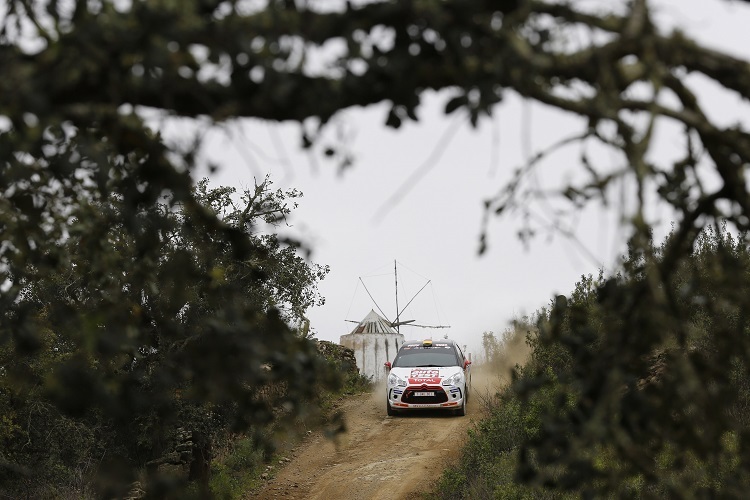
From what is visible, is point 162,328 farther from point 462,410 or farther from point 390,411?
point 390,411

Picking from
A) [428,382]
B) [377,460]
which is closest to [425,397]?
[428,382]

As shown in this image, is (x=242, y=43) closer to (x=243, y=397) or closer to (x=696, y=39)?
(x=243, y=397)

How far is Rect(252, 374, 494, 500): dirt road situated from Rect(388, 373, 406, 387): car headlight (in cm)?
90

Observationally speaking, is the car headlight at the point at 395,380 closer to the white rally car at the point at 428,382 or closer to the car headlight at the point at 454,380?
the white rally car at the point at 428,382

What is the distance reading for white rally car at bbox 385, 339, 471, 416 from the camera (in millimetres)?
18656

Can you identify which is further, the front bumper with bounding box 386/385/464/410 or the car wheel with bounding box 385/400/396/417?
the car wheel with bounding box 385/400/396/417

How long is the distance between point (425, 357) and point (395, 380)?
98 cm

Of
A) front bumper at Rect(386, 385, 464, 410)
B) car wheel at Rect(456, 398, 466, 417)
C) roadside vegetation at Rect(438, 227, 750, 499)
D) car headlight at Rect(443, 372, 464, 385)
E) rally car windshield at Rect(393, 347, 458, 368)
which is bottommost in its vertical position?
roadside vegetation at Rect(438, 227, 750, 499)

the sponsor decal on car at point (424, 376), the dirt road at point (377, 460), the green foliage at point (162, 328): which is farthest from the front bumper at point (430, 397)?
the green foliage at point (162, 328)

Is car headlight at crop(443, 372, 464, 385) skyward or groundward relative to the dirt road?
skyward

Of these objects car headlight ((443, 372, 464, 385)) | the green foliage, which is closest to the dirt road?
car headlight ((443, 372, 464, 385))

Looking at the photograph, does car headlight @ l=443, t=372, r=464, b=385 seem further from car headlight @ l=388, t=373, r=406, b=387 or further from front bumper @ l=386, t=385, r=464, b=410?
car headlight @ l=388, t=373, r=406, b=387

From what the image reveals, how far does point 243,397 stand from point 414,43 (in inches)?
50.7

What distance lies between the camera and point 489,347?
29.5 meters
